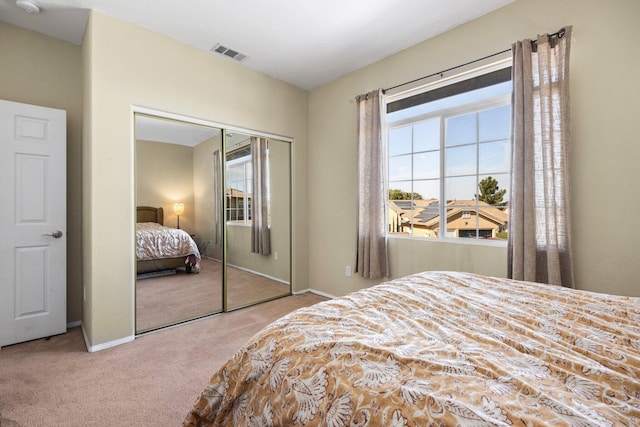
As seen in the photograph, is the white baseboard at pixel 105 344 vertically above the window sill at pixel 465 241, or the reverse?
the window sill at pixel 465 241

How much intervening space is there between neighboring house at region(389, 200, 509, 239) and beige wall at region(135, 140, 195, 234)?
2153 mm

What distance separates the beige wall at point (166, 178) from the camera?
2657 millimetres

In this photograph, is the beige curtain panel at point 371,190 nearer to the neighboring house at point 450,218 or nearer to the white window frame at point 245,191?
the neighboring house at point 450,218

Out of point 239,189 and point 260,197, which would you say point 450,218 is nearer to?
point 260,197

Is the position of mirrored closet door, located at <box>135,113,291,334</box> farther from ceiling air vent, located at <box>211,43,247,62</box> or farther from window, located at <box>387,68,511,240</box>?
window, located at <box>387,68,511,240</box>

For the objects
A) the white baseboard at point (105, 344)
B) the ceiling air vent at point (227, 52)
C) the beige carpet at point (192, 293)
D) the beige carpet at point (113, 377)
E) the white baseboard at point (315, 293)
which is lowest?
the beige carpet at point (113, 377)

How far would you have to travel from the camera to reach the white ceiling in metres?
2.28

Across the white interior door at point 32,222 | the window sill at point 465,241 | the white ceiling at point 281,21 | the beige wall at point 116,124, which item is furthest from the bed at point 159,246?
the window sill at point 465,241

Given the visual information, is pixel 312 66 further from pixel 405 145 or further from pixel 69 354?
pixel 69 354

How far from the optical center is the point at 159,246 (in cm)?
286

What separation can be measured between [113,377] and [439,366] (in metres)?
2.18

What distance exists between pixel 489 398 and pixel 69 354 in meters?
2.91

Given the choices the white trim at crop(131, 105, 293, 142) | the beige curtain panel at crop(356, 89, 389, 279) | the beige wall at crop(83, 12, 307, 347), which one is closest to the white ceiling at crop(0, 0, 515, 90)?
the beige wall at crop(83, 12, 307, 347)

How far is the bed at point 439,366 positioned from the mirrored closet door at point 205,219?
2112 mm
